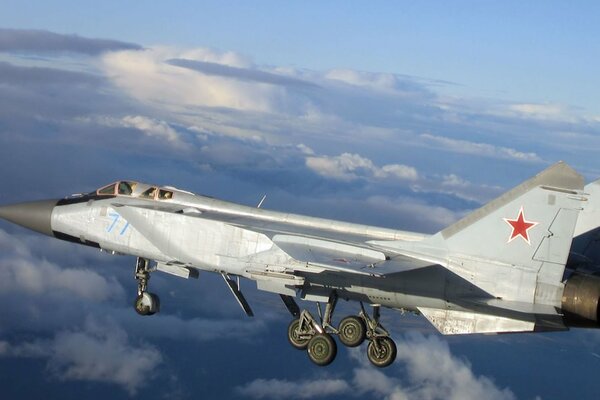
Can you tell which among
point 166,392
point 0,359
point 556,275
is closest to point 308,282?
point 556,275

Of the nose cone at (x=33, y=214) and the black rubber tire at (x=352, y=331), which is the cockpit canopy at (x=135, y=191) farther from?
the black rubber tire at (x=352, y=331)

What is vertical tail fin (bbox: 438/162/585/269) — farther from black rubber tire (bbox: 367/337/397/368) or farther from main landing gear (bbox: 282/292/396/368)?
black rubber tire (bbox: 367/337/397/368)

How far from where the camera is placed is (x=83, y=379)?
16650cm

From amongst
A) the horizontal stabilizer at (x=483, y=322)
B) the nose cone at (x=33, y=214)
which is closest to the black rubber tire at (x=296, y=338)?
the horizontal stabilizer at (x=483, y=322)

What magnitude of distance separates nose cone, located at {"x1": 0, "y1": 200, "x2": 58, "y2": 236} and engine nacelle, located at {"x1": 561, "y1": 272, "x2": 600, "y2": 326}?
15092 millimetres

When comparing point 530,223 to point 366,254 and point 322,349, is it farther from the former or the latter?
point 322,349

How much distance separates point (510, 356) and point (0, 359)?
10153 cm

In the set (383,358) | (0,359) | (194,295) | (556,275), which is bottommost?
(0,359)

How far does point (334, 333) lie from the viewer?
78.4 ft

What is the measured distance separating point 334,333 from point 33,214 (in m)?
10.0

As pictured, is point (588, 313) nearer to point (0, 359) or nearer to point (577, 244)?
point (577, 244)

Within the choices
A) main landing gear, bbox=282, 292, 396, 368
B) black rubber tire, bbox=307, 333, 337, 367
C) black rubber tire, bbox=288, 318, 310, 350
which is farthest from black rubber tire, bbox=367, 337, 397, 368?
black rubber tire, bbox=288, 318, 310, 350

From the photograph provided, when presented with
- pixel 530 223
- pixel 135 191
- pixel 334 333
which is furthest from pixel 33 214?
pixel 530 223

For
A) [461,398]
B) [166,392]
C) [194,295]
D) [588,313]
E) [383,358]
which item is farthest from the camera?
[194,295]
